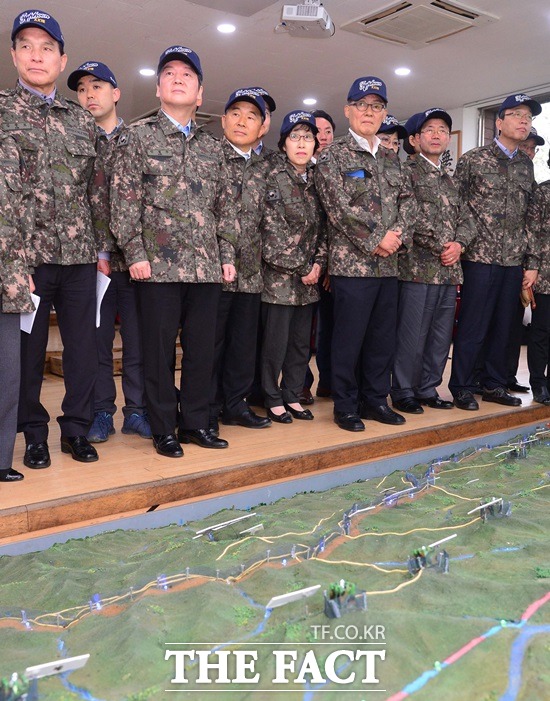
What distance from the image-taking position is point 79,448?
9.75 ft

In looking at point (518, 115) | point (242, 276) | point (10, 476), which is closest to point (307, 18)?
point (518, 115)


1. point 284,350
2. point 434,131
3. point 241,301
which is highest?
point 434,131

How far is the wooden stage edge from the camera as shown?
2482mm

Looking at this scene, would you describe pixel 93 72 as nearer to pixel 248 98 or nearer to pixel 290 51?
pixel 248 98

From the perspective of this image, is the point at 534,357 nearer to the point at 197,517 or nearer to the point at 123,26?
the point at 197,517

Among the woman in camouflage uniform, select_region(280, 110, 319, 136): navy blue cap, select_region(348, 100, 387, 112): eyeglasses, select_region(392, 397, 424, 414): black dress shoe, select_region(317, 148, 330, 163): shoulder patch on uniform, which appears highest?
select_region(348, 100, 387, 112): eyeglasses

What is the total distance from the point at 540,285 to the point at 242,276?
2009 millimetres

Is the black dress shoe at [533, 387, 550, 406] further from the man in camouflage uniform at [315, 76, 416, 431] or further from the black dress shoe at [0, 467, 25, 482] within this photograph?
the black dress shoe at [0, 467, 25, 482]

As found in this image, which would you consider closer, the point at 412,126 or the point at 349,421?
the point at 349,421

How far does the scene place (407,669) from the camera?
142 centimetres

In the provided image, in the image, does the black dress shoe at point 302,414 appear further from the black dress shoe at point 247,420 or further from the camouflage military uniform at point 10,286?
the camouflage military uniform at point 10,286

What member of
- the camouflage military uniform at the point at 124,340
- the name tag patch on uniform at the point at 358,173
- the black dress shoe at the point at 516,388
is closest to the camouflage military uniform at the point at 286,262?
the name tag patch on uniform at the point at 358,173

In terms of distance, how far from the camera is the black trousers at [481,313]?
167 inches

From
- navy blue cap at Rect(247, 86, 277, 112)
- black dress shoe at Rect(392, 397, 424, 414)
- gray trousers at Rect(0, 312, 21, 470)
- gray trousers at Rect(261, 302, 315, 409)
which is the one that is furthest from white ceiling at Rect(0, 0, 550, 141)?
gray trousers at Rect(0, 312, 21, 470)
